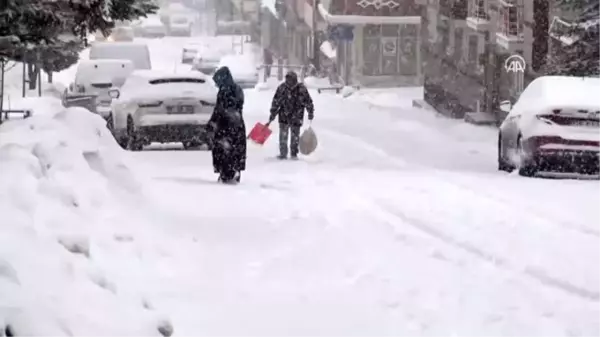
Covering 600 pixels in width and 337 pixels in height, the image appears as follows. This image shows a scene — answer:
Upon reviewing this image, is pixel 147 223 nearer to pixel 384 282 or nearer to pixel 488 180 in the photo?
pixel 384 282

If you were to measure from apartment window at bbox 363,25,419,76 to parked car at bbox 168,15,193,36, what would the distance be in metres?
46.6

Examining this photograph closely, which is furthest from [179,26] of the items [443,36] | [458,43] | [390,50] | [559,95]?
[559,95]

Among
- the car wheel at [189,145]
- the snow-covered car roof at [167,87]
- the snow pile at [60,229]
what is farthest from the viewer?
the car wheel at [189,145]

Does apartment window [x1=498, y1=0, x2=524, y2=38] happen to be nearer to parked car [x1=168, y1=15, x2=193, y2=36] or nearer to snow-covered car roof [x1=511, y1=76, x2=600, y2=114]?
snow-covered car roof [x1=511, y1=76, x2=600, y2=114]

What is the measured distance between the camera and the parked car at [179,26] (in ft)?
330

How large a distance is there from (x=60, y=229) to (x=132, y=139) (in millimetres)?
13663

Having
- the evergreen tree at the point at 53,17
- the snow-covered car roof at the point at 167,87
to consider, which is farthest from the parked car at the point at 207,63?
the evergreen tree at the point at 53,17

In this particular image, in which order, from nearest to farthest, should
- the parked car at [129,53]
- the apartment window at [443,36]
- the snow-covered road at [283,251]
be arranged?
the snow-covered road at [283,251] → the parked car at [129,53] → the apartment window at [443,36]

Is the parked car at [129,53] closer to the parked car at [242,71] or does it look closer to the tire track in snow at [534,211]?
the parked car at [242,71]

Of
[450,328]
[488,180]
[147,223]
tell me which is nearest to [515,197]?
[488,180]

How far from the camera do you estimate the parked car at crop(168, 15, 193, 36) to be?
100562 millimetres

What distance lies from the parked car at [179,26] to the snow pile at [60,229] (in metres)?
89.6

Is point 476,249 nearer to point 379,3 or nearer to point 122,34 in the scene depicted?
point 379,3

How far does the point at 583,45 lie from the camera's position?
24344 millimetres
